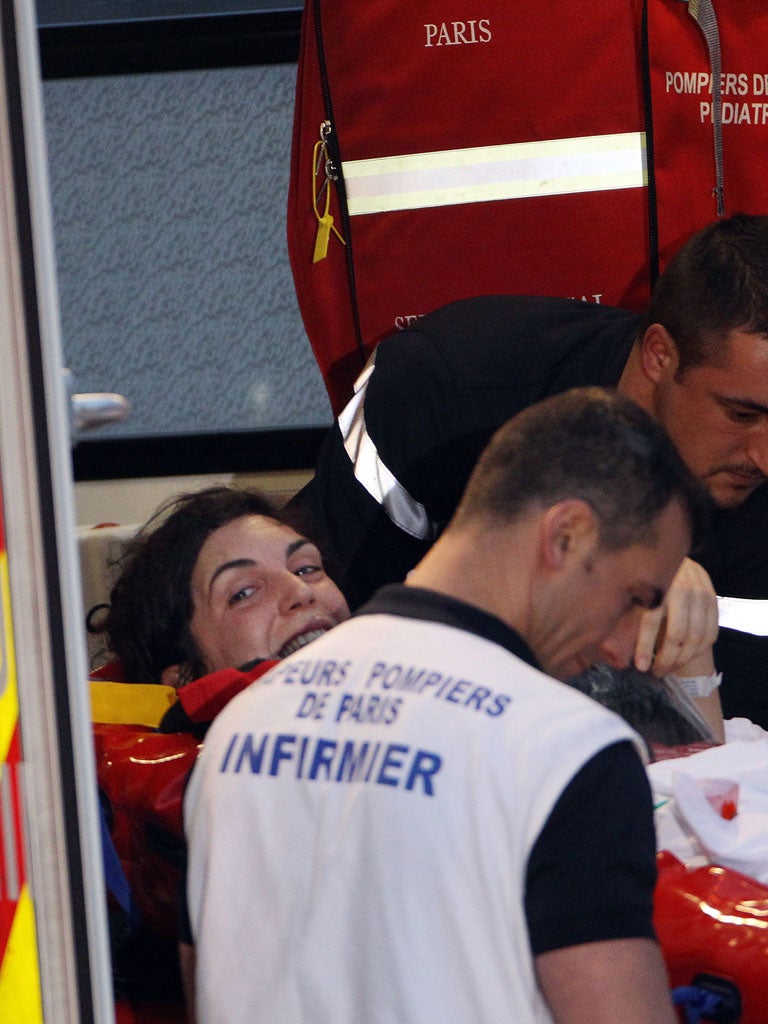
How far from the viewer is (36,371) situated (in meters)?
0.92

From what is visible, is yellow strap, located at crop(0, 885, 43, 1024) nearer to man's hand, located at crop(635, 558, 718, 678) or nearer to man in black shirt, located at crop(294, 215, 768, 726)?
man's hand, located at crop(635, 558, 718, 678)

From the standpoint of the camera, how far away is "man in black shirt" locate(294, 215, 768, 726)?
75.8 inches

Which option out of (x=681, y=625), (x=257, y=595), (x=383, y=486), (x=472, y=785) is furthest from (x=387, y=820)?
(x=383, y=486)

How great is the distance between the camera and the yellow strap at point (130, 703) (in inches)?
74.4

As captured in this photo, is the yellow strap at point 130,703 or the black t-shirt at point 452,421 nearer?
the yellow strap at point 130,703

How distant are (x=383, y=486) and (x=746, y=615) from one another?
618 millimetres

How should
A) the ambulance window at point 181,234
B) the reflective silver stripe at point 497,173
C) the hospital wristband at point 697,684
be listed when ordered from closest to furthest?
the hospital wristband at point 697,684 < the reflective silver stripe at point 497,173 < the ambulance window at point 181,234

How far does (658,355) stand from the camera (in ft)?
6.50

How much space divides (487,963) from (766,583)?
135cm

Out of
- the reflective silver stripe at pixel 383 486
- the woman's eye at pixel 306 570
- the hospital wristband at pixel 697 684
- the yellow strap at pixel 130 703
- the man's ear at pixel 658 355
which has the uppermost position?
the man's ear at pixel 658 355

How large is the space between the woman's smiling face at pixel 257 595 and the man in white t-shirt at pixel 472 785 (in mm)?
738

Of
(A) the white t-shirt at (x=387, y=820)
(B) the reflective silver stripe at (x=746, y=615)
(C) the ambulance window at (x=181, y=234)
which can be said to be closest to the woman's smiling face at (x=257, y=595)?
(B) the reflective silver stripe at (x=746, y=615)

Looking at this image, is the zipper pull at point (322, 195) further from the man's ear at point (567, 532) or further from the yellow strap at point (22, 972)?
the yellow strap at point (22, 972)

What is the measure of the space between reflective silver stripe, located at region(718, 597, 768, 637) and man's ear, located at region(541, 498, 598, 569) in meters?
1.18
